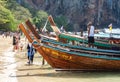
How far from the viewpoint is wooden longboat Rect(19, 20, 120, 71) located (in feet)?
60.3

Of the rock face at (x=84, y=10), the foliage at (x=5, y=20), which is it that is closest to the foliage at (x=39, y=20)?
the foliage at (x=5, y=20)

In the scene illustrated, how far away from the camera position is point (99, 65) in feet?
62.3

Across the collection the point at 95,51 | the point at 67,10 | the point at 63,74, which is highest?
the point at 67,10

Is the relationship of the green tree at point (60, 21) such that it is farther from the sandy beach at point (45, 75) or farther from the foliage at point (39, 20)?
the sandy beach at point (45, 75)

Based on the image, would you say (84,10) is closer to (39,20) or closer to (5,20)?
(39,20)

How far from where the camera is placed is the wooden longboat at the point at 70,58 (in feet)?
60.3

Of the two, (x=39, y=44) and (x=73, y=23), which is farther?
(x=73, y=23)

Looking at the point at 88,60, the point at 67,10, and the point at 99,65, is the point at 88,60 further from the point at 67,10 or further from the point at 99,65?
the point at 67,10

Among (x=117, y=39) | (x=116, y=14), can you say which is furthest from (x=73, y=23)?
(x=117, y=39)

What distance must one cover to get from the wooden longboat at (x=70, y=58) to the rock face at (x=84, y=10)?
3991 inches

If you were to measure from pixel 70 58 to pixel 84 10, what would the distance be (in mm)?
105874

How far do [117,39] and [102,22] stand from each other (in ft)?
353

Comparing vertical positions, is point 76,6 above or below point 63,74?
above

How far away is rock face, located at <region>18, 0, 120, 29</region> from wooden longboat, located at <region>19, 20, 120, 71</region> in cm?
10138
